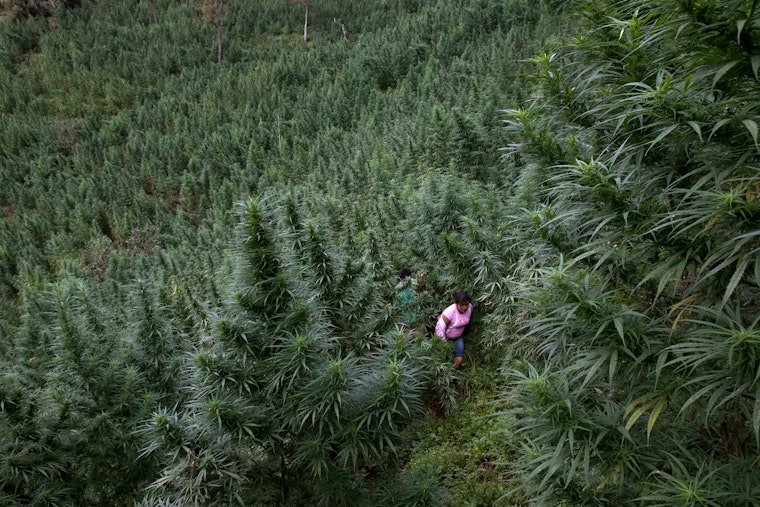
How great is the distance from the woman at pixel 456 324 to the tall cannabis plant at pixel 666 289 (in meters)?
3.15

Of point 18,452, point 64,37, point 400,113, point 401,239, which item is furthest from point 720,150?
point 64,37

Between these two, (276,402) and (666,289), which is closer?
(666,289)

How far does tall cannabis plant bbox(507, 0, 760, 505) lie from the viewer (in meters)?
1.96

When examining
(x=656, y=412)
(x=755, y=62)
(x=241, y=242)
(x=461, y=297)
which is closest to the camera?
(x=755, y=62)

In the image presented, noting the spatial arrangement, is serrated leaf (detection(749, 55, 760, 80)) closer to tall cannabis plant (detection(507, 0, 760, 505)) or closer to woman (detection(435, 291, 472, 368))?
tall cannabis plant (detection(507, 0, 760, 505))

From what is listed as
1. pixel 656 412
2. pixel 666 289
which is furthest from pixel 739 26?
pixel 656 412

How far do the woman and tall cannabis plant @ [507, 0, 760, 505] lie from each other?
10.3 feet

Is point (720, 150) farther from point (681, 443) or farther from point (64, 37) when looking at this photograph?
point (64, 37)

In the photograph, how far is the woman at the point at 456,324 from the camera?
5891 mm

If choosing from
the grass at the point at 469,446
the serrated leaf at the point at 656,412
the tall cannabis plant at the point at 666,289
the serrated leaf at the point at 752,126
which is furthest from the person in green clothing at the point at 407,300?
the serrated leaf at the point at 752,126

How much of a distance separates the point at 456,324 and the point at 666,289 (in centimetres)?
345

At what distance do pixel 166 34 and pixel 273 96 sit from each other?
42.1ft

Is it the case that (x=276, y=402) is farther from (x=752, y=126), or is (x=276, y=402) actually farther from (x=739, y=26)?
(x=739, y=26)

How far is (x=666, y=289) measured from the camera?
8.60 feet
